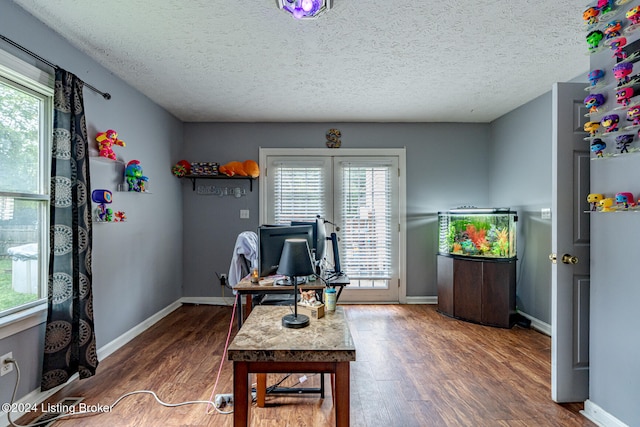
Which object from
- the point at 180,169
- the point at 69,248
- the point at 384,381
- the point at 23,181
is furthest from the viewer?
the point at 180,169

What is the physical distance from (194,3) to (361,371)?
9.30 feet

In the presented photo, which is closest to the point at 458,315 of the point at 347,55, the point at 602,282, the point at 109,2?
the point at 602,282

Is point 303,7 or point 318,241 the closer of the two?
point 303,7

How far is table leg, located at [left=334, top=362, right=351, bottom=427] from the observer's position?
1.26 meters

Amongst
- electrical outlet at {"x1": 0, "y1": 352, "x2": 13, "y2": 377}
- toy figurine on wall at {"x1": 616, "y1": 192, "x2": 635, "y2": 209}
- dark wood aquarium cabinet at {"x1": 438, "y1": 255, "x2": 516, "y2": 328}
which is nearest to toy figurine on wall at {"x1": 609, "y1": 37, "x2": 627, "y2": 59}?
toy figurine on wall at {"x1": 616, "y1": 192, "x2": 635, "y2": 209}

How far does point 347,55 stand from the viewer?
262cm

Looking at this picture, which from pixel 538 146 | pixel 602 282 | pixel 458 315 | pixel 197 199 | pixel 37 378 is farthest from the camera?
pixel 197 199

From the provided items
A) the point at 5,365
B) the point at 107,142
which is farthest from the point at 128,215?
the point at 5,365

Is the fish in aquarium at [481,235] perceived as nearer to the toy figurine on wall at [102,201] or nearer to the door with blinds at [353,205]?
the door with blinds at [353,205]

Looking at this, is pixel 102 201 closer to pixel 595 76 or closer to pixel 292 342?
pixel 292 342

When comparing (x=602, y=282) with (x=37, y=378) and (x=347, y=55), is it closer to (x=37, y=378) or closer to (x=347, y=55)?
(x=347, y=55)

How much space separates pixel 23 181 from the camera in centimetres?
213

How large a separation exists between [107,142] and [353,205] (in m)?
2.87

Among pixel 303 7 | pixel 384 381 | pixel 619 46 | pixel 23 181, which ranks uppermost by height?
pixel 303 7
